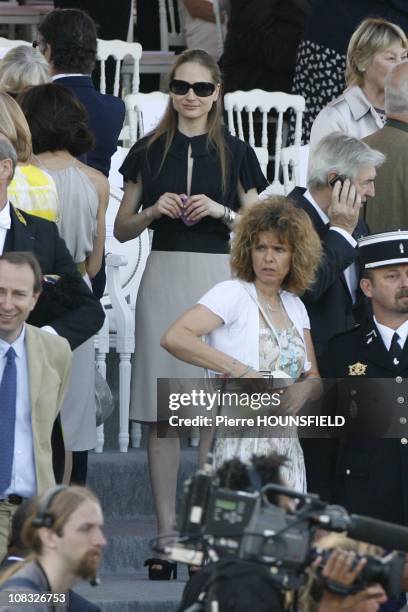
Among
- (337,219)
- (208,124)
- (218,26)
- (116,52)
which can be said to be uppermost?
(218,26)

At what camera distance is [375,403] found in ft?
19.6

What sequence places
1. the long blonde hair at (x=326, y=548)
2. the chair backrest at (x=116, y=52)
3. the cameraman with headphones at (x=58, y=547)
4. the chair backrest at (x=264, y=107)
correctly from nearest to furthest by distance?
the long blonde hair at (x=326, y=548), the cameraman with headphones at (x=58, y=547), the chair backrest at (x=264, y=107), the chair backrest at (x=116, y=52)

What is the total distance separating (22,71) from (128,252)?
5.09 ft

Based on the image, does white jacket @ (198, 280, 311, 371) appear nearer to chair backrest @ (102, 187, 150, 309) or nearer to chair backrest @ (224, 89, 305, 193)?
chair backrest @ (102, 187, 150, 309)

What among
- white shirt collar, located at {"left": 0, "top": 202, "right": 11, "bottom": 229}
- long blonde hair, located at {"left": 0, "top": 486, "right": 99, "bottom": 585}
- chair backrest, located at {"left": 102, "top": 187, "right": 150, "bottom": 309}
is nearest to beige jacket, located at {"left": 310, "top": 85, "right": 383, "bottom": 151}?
chair backrest, located at {"left": 102, "top": 187, "right": 150, "bottom": 309}

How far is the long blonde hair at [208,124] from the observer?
23.2 feet

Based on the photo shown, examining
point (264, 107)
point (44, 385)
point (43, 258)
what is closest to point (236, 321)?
point (43, 258)

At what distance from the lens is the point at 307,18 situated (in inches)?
398

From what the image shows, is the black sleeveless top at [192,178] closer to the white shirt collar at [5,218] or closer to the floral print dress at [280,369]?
the floral print dress at [280,369]

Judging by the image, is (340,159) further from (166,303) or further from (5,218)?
(5,218)

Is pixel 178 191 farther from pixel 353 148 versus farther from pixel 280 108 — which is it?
pixel 280 108

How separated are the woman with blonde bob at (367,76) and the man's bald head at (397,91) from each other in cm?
68

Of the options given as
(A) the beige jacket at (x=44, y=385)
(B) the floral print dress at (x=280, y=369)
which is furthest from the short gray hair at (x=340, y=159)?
(A) the beige jacket at (x=44, y=385)

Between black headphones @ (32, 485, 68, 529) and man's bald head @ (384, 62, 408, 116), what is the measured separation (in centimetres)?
312
